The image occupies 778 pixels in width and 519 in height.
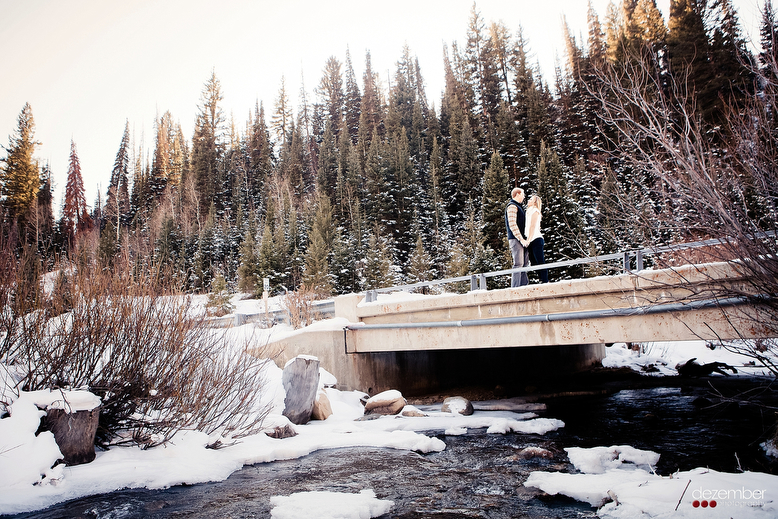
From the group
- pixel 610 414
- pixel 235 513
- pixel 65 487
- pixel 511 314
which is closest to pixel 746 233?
pixel 511 314

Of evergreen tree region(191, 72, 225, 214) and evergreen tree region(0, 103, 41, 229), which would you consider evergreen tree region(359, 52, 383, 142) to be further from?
evergreen tree region(0, 103, 41, 229)

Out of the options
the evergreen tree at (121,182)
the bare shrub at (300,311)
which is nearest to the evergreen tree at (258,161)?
the evergreen tree at (121,182)

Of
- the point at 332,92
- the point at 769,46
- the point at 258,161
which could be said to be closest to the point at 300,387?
the point at 769,46

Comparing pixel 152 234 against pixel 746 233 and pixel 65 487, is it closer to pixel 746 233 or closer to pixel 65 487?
pixel 65 487

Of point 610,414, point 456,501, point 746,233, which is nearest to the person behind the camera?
point 746,233

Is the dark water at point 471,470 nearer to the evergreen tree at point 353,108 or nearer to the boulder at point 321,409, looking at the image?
the boulder at point 321,409

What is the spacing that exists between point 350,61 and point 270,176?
24262 mm

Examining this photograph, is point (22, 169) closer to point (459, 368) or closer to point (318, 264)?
point (318, 264)

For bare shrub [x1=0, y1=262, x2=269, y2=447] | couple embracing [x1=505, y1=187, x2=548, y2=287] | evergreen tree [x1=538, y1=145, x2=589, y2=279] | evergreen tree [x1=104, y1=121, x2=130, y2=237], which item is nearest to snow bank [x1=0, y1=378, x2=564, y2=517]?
bare shrub [x1=0, y1=262, x2=269, y2=447]

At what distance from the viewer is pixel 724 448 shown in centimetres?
642

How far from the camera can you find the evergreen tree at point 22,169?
41375 mm

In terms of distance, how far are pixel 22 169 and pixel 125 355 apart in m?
48.6

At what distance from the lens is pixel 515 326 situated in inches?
326

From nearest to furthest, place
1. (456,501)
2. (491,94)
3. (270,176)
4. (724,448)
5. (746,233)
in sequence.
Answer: (746,233)
(456,501)
(724,448)
(491,94)
(270,176)
